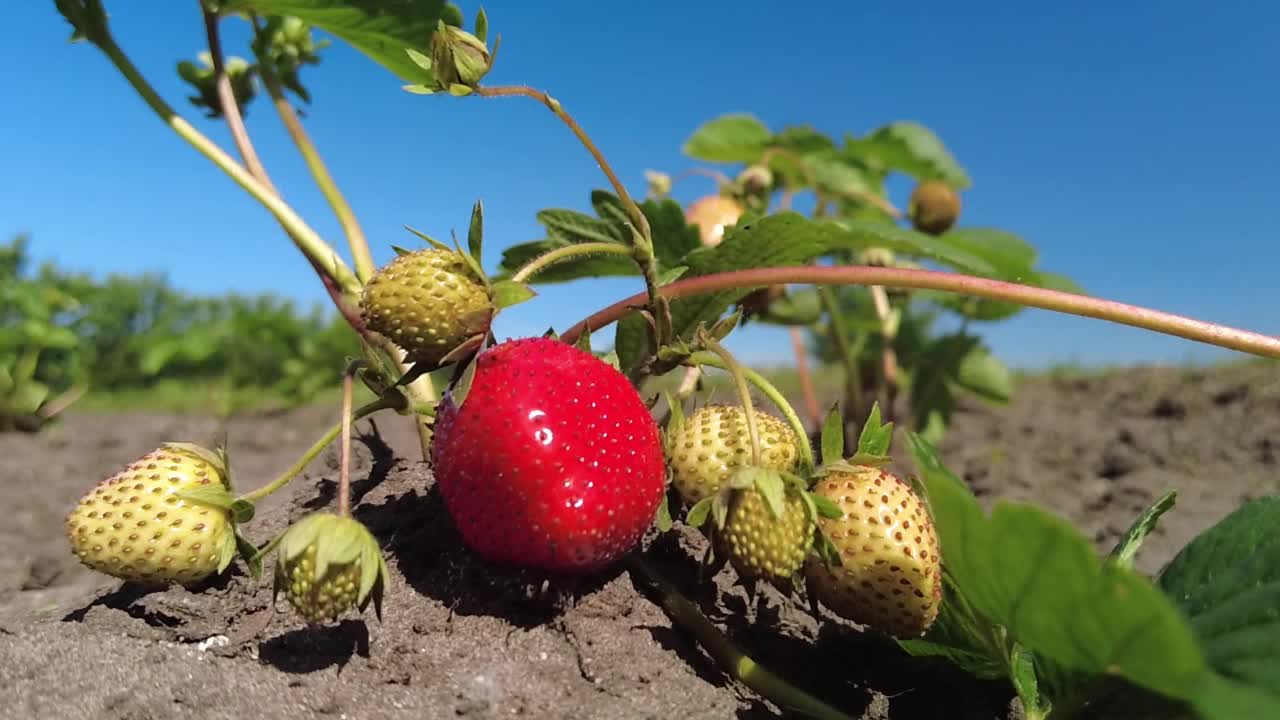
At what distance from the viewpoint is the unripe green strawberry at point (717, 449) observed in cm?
117

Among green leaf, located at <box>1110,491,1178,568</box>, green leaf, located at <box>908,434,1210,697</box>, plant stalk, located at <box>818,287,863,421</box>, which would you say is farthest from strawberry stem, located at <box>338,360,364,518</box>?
plant stalk, located at <box>818,287,863,421</box>

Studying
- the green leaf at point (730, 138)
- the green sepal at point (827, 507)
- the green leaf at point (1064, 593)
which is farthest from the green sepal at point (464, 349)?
the green leaf at point (730, 138)

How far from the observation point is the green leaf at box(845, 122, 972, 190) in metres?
3.00

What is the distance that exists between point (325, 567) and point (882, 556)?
61 centimetres

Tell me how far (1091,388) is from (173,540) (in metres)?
5.20

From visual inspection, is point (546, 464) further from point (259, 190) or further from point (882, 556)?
point (259, 190)

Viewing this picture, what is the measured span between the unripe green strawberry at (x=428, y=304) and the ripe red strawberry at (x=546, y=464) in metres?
0.07

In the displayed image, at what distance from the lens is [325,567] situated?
1.00 m

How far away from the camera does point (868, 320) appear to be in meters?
3.49

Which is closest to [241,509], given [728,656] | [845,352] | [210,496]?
[210,496]

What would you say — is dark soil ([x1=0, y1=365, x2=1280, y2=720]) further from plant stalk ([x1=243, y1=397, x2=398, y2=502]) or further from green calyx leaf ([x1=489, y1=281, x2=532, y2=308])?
green calyx leaf ([x1=489, y1=281, x2=532, y2=308])

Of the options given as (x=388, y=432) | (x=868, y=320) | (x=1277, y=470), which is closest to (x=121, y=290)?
(x=388, y=432)

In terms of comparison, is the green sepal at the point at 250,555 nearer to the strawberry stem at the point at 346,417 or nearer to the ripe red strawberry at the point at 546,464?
the strawberry stem at the point at 346,417

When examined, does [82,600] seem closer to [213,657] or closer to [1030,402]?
[213,657]
